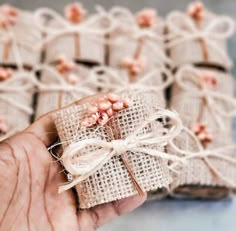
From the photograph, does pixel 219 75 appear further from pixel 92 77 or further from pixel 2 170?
pixel 2 170

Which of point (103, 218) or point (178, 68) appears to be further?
point (178, 68)

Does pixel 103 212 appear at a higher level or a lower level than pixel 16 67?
lower

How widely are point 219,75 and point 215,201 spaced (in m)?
0.32

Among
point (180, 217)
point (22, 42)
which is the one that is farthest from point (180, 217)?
point (22, 42)

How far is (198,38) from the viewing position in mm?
1353

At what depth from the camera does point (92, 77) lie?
1.25m

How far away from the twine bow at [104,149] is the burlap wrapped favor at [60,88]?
0.36 metres

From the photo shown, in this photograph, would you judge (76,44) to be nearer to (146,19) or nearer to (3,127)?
(146,19)

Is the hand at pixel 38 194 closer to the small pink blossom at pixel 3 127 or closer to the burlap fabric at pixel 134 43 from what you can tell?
the small pink blossom at pixel 3 127

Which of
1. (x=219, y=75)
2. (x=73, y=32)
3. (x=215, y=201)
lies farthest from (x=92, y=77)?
(x=215, y=201)

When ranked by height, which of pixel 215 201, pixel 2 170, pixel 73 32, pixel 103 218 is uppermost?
pixel 73 32

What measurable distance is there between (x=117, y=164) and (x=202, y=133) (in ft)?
1.10

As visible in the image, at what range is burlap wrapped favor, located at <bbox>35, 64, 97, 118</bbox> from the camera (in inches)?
46.9

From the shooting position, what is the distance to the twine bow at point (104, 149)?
810mm
